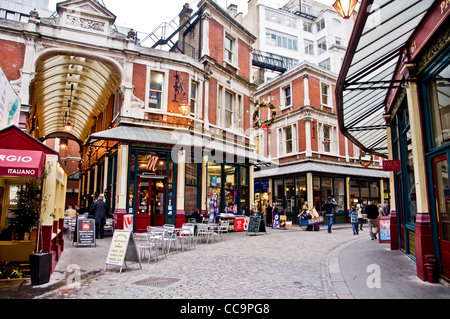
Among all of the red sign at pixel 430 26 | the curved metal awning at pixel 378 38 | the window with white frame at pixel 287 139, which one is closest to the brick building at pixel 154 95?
the window with white frame at pixel 287 139

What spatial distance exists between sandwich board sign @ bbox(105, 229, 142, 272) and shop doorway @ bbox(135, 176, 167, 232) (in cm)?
707

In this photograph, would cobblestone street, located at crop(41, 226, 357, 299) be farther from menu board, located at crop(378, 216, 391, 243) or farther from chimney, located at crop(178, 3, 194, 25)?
chimney, located at crop(178, 3, 194, 25)

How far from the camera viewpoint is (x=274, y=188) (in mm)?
27422

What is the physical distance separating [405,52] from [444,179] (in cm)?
309

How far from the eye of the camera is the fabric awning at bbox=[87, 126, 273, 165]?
1360 centimetres

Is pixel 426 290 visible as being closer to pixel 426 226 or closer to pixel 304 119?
pixel 426 226

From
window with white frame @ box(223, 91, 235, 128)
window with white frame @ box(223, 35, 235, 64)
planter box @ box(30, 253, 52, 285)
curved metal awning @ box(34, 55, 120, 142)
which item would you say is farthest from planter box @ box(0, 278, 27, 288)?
A: window with white frame @ box(223, 35, 235, 64)

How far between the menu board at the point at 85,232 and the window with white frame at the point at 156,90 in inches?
268

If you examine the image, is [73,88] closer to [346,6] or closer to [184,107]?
[184,107]

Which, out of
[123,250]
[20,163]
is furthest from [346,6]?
[123,250]

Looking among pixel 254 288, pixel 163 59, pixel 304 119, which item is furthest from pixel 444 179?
pixel 304 119

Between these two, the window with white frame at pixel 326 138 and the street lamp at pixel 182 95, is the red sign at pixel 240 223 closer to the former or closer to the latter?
the street lamp at pixel 182 95
